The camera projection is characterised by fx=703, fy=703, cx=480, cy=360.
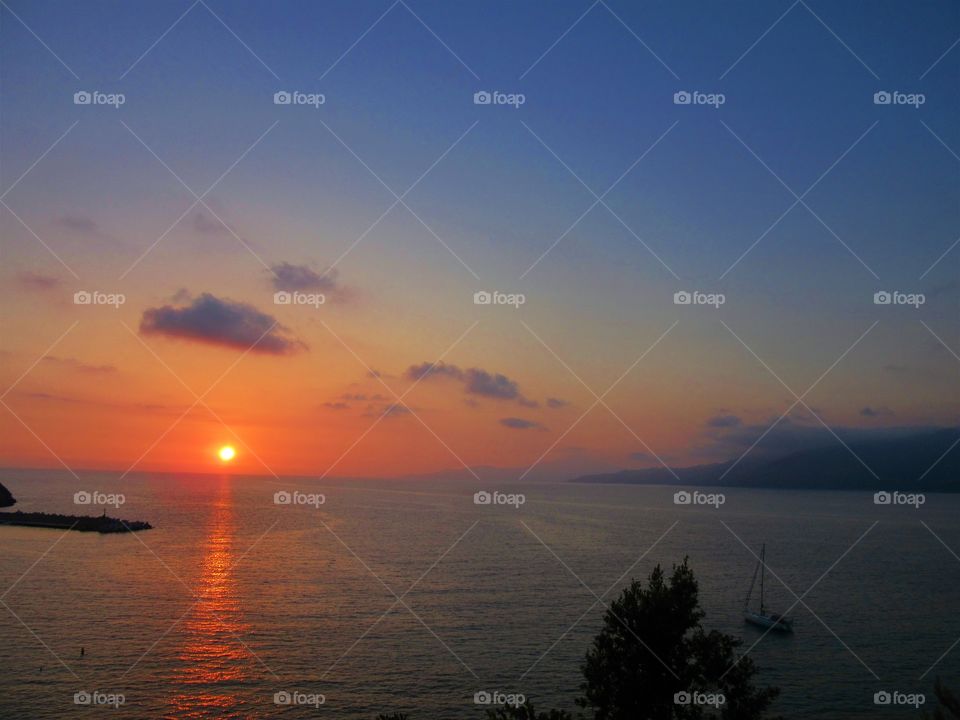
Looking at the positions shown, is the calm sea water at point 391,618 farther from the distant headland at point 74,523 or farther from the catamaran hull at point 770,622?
the distant headland at point 74,523

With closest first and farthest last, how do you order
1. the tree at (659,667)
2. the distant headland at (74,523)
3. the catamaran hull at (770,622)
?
the tree at (659,667), the catamaran hull at (770,622), the distant headland at (74,523)

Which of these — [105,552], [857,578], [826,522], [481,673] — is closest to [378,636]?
[481,673]

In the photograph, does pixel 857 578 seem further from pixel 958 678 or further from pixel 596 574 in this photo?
pixel 958 678

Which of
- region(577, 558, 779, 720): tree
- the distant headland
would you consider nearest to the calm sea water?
the distant headland

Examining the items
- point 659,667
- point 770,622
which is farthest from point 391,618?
point 659,667

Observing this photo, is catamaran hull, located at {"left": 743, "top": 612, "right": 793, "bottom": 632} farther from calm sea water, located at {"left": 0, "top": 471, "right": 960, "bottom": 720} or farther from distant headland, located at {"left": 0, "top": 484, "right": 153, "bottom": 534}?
distant headland, located at {"left": 0, "top": 484, "right": 153, "bottom": 534}

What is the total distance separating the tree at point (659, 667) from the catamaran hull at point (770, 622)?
33.3m

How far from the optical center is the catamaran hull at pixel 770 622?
2018 inches

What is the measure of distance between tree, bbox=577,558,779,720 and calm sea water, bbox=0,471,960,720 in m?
15.5

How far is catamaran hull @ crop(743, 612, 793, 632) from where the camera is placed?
51.2 metres

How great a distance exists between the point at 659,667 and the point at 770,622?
36.4m

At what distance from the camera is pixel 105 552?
263 ft

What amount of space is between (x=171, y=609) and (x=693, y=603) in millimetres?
45242

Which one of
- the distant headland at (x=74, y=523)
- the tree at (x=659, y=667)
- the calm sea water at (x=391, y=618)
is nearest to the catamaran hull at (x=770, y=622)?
the calm sea water at (x=391, y=618)
